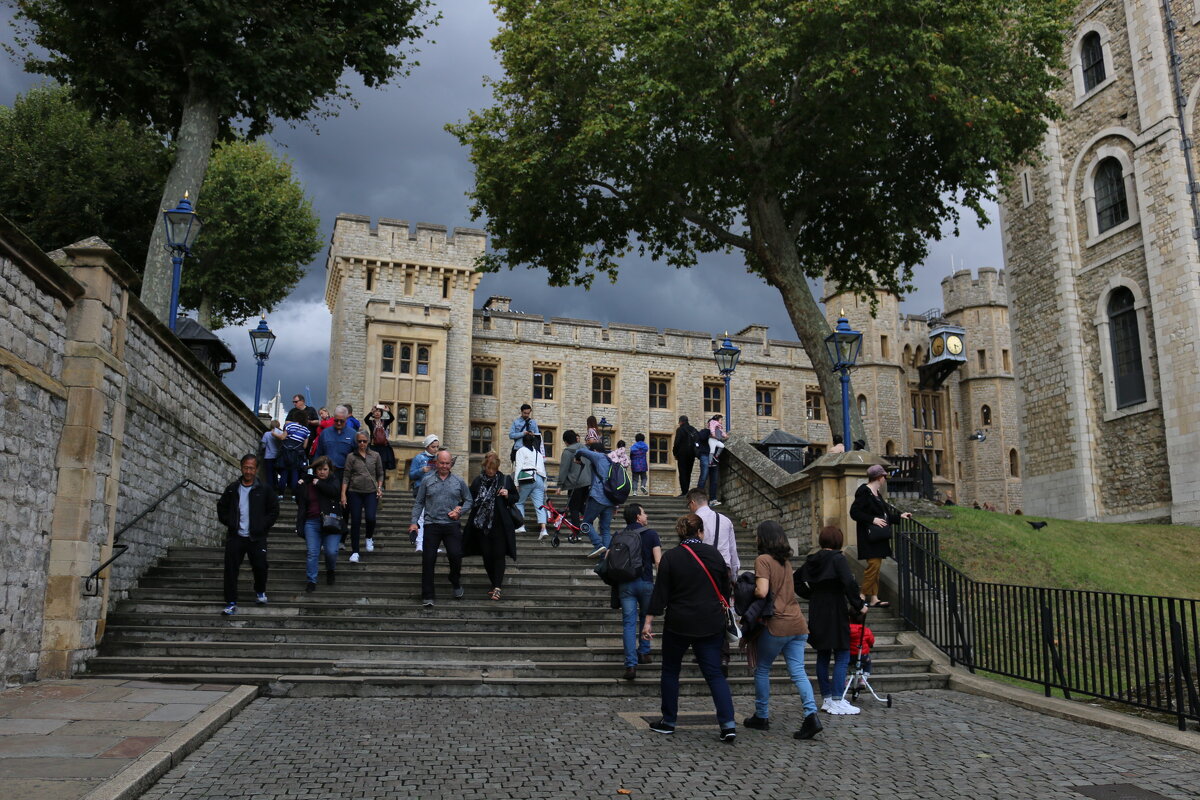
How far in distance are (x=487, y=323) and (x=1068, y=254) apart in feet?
71.5

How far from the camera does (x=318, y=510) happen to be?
9.98 m

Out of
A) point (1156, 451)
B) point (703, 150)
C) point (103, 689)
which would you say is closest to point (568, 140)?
point (703, 150)

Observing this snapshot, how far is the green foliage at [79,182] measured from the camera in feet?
75.8

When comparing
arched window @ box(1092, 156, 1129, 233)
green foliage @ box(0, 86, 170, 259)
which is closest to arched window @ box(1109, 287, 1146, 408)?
arched window @ box(1092, 156, 1129, 233)

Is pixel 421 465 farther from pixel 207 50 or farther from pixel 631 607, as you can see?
pixel 207 50

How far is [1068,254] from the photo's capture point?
23.7 metres

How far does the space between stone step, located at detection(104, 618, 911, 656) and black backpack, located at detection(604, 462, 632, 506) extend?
2357mm

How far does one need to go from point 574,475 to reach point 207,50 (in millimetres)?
9837

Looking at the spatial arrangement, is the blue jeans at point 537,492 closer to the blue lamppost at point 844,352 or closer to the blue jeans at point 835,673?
the blue lamppost at point 844,352

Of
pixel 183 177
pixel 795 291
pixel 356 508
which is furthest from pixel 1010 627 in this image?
pixel 183 177

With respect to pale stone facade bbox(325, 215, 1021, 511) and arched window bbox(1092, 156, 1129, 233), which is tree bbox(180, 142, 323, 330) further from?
arched window bbox(1092, 156, 1129, 233)

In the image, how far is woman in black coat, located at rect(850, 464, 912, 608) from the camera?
10094 mm

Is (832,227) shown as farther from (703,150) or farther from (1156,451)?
(1156,451)

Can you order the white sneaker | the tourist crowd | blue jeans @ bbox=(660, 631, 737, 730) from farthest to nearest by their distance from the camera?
1. the white sneaker
2. the tourist crowd
3. blue jeans @ bbox=(660, 631, 737, 730)
